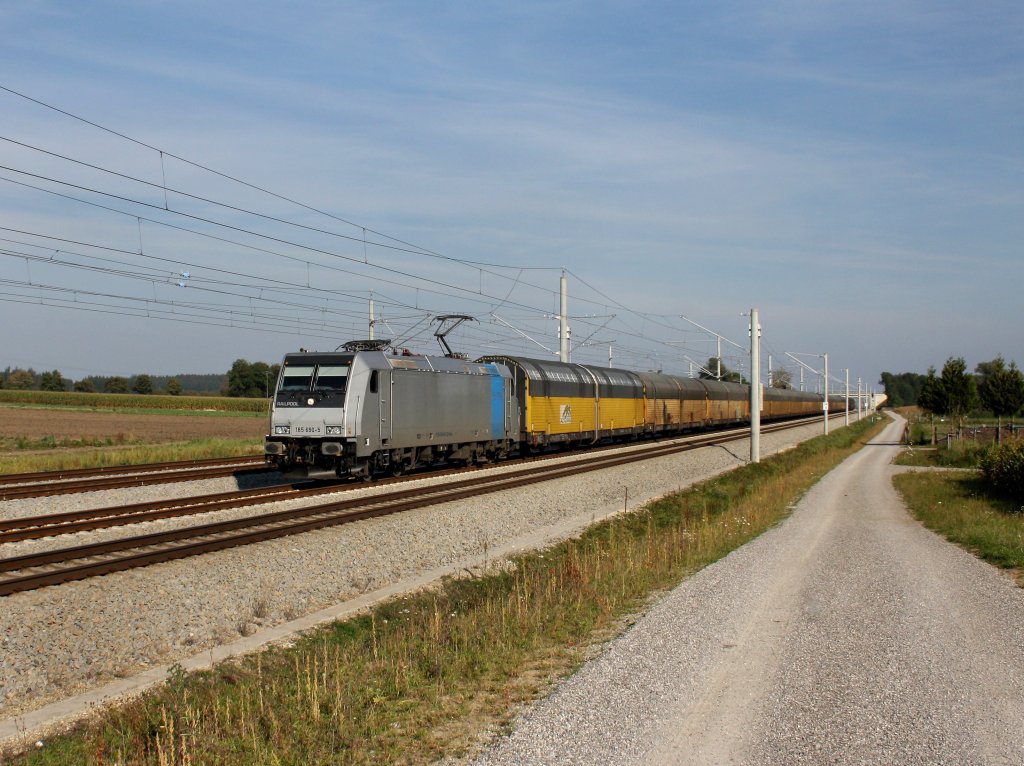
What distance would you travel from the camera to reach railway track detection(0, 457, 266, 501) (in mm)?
20734

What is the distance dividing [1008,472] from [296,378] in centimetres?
2151

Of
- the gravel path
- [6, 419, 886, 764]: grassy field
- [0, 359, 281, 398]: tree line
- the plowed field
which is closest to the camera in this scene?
the gravel path

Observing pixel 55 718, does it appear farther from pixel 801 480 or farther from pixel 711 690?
pixel 801 480

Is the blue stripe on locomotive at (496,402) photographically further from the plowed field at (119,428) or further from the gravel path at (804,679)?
the plowed field at (119,428)

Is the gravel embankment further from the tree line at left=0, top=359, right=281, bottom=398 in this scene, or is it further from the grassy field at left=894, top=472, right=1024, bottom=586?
the tree line at left=0, top=359, right=281, bottom=398

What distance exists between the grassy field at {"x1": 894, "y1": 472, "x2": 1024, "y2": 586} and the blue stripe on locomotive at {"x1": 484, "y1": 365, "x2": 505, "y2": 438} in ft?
42.7

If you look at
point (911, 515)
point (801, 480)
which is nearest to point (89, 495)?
point (911, 515)

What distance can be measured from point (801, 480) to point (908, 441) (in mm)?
36456

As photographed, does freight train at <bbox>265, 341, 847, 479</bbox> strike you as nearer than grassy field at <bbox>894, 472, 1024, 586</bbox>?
No

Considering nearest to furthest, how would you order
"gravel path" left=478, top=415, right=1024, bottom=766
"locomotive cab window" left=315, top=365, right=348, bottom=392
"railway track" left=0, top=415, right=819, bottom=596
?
"gravel path" left=478, top=415, right=1024, bottom=766 → "railway track" left=0, top=415, right=819, bottom=596 → "locomotive cab window" left=315, top=365, right=348, bottom=392

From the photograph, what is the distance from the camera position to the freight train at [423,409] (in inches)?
867

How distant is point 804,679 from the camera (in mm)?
7574

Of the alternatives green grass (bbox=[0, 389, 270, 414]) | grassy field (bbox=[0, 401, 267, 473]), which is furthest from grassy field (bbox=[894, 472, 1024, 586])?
green grass (bbox=[0, 389, 270, 414])

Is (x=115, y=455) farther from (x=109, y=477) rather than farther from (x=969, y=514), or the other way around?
(x=969, y=514)
